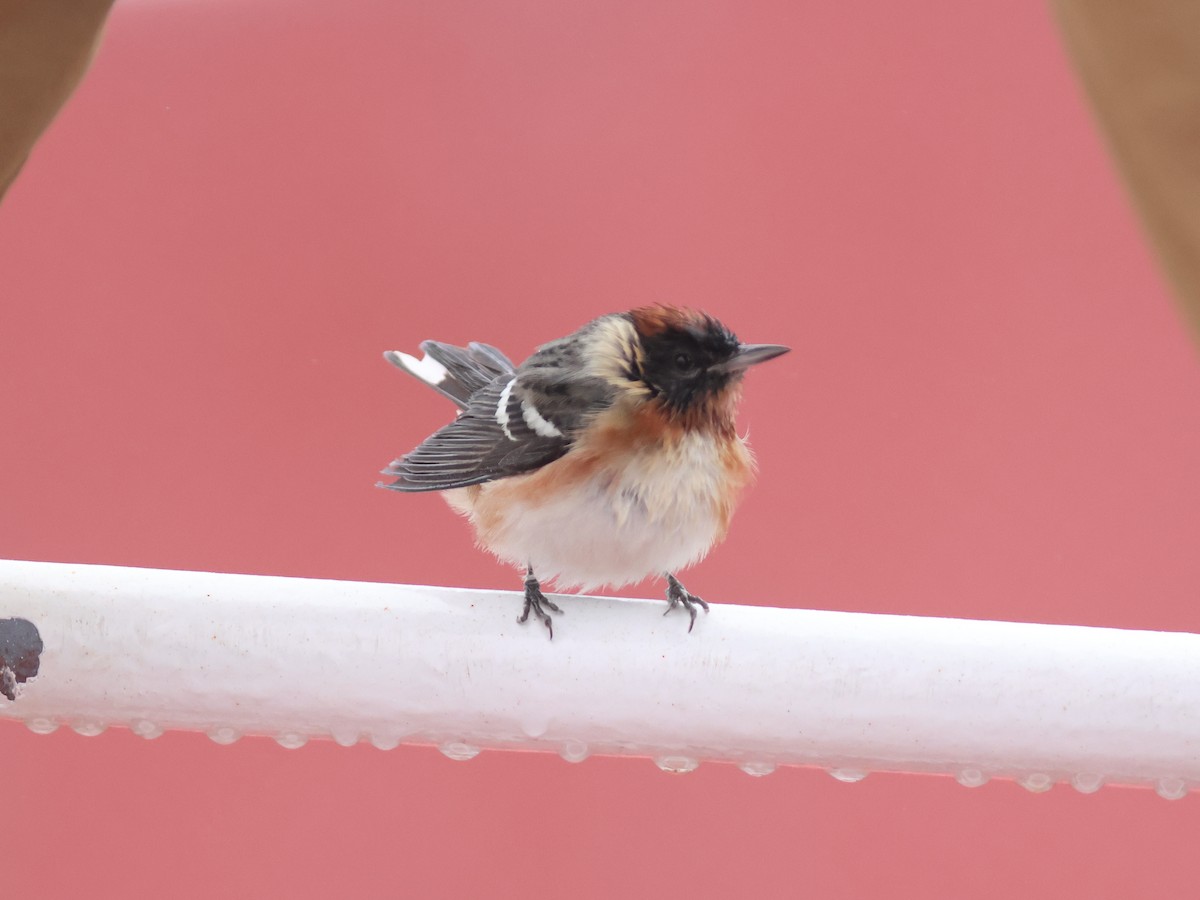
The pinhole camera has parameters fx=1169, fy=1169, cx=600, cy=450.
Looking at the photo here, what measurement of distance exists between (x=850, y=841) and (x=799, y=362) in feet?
2.56

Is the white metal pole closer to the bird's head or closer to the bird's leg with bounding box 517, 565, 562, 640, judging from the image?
the bird's leg with bounding box 517, 565, 562, 640

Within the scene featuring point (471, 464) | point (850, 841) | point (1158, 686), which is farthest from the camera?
point (850, 841)

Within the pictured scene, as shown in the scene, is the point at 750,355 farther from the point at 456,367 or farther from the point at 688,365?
the point at 456,367

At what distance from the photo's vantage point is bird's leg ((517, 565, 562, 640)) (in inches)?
39.5

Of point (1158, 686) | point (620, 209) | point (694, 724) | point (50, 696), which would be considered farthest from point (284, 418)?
point (1158, 686)

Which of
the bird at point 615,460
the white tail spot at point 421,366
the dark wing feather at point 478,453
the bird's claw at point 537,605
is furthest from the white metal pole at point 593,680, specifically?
the white tail spot at point 421,366

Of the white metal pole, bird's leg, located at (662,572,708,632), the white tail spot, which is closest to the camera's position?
the white metal pole

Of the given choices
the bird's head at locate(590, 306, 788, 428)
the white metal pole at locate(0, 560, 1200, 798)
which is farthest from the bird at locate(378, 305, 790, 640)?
the white metal pole at locate(0, 560, 1200, 798)

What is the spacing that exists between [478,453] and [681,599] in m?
0.27

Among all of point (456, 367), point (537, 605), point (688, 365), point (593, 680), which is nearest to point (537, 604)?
point (537, 605)

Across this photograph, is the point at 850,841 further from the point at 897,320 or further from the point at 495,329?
the point at 495,329

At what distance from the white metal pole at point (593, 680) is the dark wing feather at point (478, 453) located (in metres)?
0.28

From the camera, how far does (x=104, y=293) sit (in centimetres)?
200

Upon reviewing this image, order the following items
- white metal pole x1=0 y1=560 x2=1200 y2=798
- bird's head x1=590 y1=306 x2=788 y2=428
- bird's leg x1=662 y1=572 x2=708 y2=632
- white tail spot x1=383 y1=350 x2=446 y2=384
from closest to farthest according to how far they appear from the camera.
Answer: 1. white metal pole x1=0 y1=560 x2=1200 y2=798
2. bird's leg x1=662 y1=572 x2=708 y2=632
3. bird's head x1=590 y1=306 x2=788 y2=428
4. white tail spot x1=383 y1=350 x2=446 y2=384
